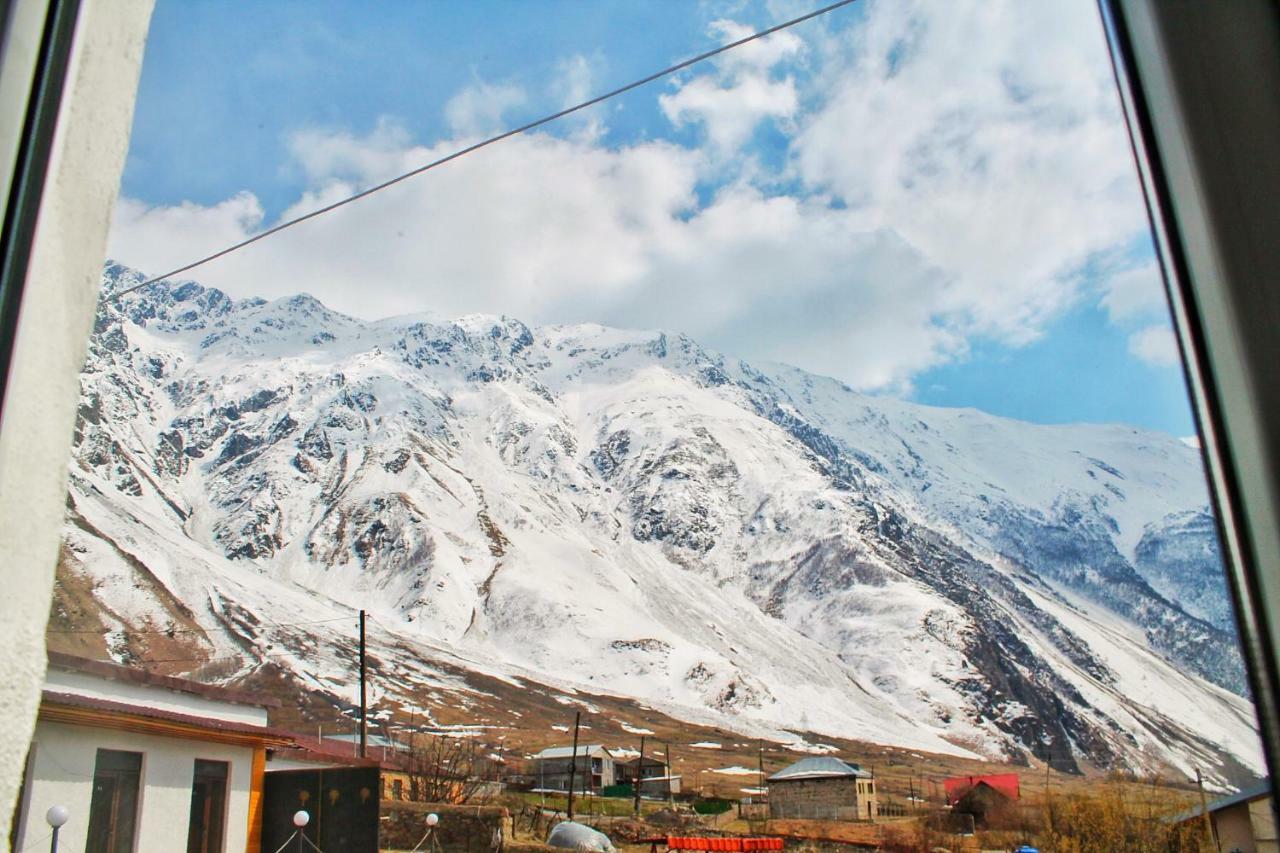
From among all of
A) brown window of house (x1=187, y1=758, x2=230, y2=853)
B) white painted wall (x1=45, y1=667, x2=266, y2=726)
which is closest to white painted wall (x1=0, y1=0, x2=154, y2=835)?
white painted wall (x1=45, y1=667, x2=266, y2=726)

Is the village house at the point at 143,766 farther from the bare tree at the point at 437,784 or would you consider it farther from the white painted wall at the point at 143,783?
the bare tree at the point at 437,784

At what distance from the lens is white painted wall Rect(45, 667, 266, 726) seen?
5601 millimetres

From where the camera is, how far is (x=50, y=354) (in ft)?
2.02

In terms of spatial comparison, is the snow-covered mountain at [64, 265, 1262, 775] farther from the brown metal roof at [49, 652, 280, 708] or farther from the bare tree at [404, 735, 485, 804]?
the brown metal roof at [49, 652, 280, 708]

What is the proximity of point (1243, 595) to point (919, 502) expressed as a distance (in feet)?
386

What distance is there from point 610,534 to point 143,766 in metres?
80.3

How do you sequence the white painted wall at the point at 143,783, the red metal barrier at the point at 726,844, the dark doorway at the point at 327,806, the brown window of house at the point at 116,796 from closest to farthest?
the white painted wall at the point at 143,783
the brown window of house at the point at 116,796
the dark doorway at the point at 327,806
the red metal barrier at the point at 726,844

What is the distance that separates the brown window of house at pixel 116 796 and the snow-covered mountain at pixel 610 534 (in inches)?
1154

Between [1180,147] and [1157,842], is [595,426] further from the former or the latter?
[1180,147]

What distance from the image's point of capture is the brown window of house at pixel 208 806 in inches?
261

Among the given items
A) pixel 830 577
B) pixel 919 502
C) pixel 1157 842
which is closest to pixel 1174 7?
pixel 1157 842

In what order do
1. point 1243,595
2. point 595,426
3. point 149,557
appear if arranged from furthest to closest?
1. point 595,426
2. point 149,557
3. point 1243,595

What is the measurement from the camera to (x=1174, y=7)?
54 cm

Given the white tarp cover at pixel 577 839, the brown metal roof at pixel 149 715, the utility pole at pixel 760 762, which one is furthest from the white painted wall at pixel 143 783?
the utility pole at pixel 760 762
